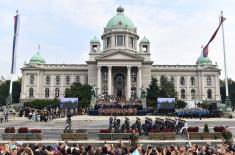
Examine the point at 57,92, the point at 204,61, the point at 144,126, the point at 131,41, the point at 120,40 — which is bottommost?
the point at 144,126

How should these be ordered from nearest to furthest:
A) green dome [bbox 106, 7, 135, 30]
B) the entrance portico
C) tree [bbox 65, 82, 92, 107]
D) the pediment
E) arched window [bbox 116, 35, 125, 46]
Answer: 1. tree [bbox 65, 82, 92, 107]
2. the entrance portico
3. the pediment
4. arched window [bbox 116, 35, 125, 46]
5. green dome [bbox 106, 7, 135, 30]

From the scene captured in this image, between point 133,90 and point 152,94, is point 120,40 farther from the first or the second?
point 152,94

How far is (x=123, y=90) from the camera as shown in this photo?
98.1m

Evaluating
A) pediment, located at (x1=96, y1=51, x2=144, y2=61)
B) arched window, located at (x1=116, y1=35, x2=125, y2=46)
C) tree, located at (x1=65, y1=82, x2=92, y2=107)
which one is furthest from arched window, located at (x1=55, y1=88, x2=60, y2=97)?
arched window, located at (x1=116, y1=35, x2=125, y2=46)

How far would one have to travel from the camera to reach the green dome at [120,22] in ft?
350

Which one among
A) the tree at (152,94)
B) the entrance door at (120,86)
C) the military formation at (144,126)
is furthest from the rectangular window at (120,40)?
the military formation at (144,126)

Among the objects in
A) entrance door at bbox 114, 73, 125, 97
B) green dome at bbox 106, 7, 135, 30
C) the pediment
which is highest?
green dome at bbox 106, 7, 135, 30

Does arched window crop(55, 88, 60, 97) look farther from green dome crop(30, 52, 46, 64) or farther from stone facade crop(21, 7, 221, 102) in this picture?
green dome crop(30, 52, 46, 64)

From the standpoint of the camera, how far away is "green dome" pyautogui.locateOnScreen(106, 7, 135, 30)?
106688 millimetres

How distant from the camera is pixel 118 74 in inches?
3900

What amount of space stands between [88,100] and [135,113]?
24371 millimetres

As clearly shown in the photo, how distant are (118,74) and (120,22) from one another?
20.1 m

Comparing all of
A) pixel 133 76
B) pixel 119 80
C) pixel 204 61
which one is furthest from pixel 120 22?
pixel 204 61

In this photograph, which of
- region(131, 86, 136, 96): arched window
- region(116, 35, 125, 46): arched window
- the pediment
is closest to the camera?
the pediment
